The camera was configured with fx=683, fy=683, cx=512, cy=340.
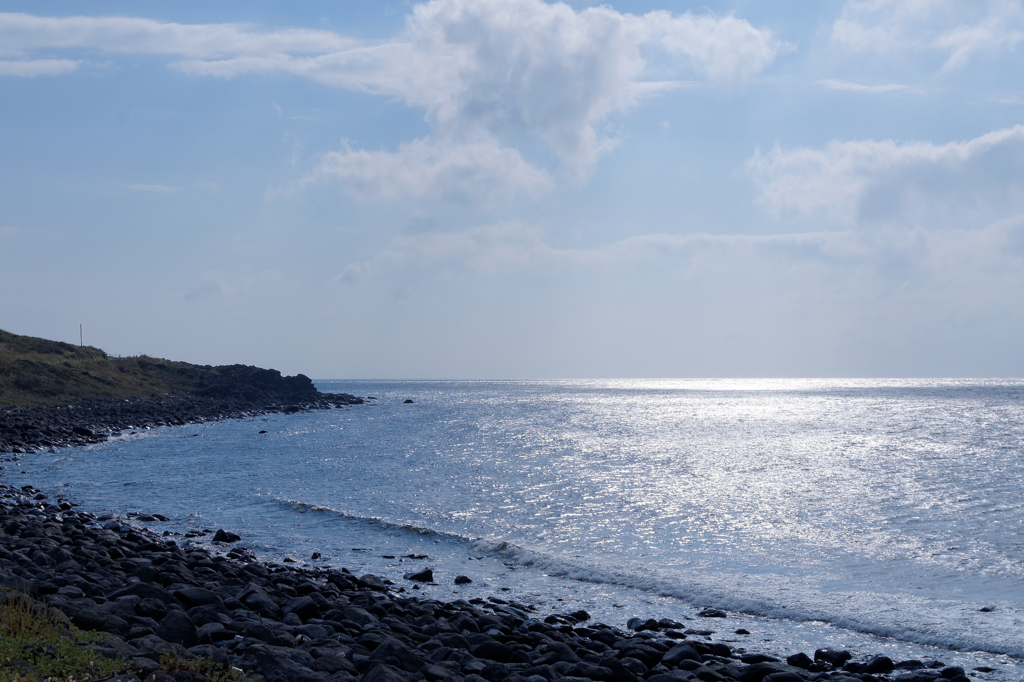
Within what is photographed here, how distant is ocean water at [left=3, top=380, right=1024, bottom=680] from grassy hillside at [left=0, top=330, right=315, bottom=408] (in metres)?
22.1

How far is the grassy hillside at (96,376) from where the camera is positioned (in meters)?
67.1

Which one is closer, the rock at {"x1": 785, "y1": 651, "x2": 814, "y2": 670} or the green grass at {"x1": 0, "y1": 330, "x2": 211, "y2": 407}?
the rock at {"x1": 785, "y1": 651, "x2": 814, "y2": 670}

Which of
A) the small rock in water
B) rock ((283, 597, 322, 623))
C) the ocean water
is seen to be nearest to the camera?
rock ((283, 597, 322, 623))

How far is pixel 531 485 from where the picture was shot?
106ft

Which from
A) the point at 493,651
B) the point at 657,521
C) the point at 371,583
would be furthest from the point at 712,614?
the point at 657,521

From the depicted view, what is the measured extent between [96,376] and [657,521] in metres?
78.8

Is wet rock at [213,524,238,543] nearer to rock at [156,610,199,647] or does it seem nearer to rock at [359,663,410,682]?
rock at [156,610,199,647]

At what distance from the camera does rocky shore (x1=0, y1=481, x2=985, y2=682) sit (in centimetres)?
861

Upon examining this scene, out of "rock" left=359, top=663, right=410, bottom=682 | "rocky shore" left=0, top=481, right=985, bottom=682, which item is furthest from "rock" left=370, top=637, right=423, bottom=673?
"rock" left=359, top=663, right=410, bottom=682

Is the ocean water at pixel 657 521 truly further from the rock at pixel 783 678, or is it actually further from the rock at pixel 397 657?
the rock at pixel 397 657

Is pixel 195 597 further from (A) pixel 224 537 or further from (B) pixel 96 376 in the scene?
(B) pixel 96 376

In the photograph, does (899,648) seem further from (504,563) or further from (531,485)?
(531,485)

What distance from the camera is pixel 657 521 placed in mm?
23812

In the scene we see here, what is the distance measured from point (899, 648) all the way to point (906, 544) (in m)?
8.98
